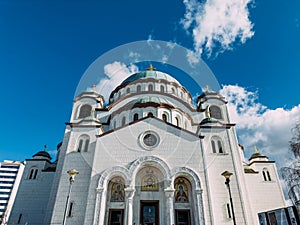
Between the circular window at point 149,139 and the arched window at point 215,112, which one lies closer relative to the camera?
the circular window at point 149,139

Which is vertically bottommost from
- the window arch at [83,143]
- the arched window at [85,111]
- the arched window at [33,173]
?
the arched window at [33,173]

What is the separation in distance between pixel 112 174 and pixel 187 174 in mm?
6223

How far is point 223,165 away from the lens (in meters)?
19.2

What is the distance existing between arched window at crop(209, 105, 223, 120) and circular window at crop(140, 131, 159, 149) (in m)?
11.3

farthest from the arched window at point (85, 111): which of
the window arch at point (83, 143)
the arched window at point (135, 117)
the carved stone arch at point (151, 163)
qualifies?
the carved stone arch at point (151, 163)

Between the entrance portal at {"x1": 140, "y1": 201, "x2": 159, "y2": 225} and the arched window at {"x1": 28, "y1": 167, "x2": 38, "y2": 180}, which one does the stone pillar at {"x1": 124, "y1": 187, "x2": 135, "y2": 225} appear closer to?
the entrance portal at {"x1": 140, "y1": 201, "x2": 159, "y2": 225}

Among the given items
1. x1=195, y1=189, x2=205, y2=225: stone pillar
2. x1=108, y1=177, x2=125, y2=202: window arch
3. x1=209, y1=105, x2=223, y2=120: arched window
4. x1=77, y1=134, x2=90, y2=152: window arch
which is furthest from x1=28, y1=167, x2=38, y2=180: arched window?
x1=209, y1=105, x2=223, y2=120: arched window

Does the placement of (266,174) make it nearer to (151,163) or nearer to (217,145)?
(217,145)

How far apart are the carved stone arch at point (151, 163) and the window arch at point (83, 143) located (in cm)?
525

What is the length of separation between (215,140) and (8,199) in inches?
3674

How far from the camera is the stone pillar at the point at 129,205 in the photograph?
609 inches

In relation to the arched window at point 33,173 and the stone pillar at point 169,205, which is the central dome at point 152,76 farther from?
the stone pillar at point 169,205

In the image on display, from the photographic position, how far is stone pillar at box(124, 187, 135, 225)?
50.7 ft

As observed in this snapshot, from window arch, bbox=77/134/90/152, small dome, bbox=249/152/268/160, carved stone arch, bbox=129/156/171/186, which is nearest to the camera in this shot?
carved stone arch, bbox=129/156/171/186
